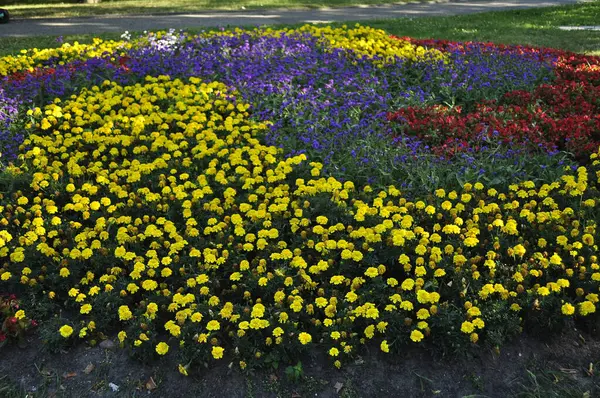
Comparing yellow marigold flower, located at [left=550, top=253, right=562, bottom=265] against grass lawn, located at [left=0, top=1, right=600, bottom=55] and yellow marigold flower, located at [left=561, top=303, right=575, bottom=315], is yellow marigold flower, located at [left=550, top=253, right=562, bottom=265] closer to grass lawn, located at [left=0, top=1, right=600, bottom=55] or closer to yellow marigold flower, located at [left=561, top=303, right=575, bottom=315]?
yellow marigold flower, located at [left=561, top=303, right=575, bottom=315]

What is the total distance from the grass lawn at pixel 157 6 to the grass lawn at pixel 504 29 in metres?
3.20

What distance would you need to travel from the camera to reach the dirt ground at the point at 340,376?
10.9ft

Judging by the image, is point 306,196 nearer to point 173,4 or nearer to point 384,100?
point 384,100

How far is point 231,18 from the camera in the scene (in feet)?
42.0

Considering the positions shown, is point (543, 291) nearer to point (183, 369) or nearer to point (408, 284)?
point (408, 284)

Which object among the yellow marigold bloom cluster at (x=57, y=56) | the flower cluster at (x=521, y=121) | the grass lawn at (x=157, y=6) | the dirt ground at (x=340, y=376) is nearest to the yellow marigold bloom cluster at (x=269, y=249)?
the dirt ground at (x=340, y=376)

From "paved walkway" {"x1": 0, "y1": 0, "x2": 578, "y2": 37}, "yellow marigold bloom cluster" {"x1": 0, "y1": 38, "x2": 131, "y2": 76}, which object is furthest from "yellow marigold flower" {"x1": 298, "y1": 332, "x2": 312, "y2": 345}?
"paved walkway" {"x1": 0, "y1": 0, "x2": 578, "y2": 37}

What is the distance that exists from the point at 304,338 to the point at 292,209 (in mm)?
1436

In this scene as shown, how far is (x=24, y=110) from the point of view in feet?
20.8

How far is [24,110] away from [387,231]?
4.55 meters

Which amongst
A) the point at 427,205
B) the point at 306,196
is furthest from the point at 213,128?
the point at 427,205

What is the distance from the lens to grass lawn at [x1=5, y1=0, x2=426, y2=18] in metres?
13.9

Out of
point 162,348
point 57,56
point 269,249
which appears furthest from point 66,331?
point 57,56

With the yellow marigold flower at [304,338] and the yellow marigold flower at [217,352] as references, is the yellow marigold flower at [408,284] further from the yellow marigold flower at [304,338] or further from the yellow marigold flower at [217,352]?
the yellow marigold flower at [217,352]
